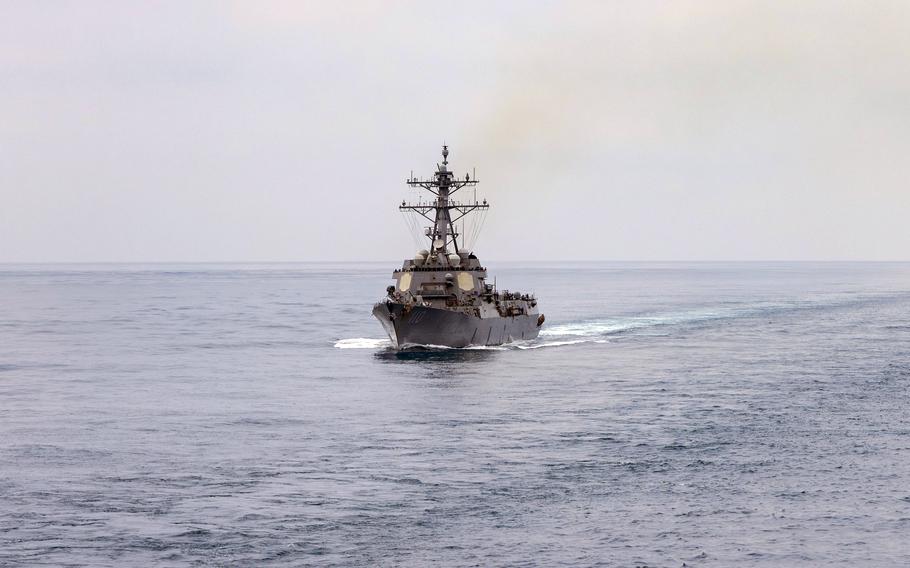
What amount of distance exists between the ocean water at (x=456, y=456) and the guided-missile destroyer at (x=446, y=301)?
1.84 metres

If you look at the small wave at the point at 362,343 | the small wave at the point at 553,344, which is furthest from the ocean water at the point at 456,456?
the small wave at the point at 553,344

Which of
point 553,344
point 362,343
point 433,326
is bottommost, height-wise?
point 362,343

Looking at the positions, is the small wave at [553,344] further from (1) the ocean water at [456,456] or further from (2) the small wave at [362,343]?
(2) the small wave at [362,343]

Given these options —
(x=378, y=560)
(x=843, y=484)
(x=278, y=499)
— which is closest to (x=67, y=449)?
(x=278, y=499)

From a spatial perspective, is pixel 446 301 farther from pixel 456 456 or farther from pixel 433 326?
pixel 456 456

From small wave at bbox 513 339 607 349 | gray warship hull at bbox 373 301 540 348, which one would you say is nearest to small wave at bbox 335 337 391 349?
gray warship hull at bbox 373 301 540 348

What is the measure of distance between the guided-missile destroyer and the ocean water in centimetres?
184

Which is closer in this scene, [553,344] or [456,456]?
[456,456]

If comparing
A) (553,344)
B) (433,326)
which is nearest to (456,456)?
(433,326)

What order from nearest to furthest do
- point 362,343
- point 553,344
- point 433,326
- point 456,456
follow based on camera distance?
point 456,456 → point 433,326 → point 553,344 → point 362,343

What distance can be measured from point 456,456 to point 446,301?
3705cm

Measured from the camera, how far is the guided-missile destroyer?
6950cm

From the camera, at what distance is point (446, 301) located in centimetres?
7288

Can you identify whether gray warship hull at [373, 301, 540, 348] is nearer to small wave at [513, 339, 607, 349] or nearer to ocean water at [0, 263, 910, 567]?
ocean water at [0, 263, 910, 567]
